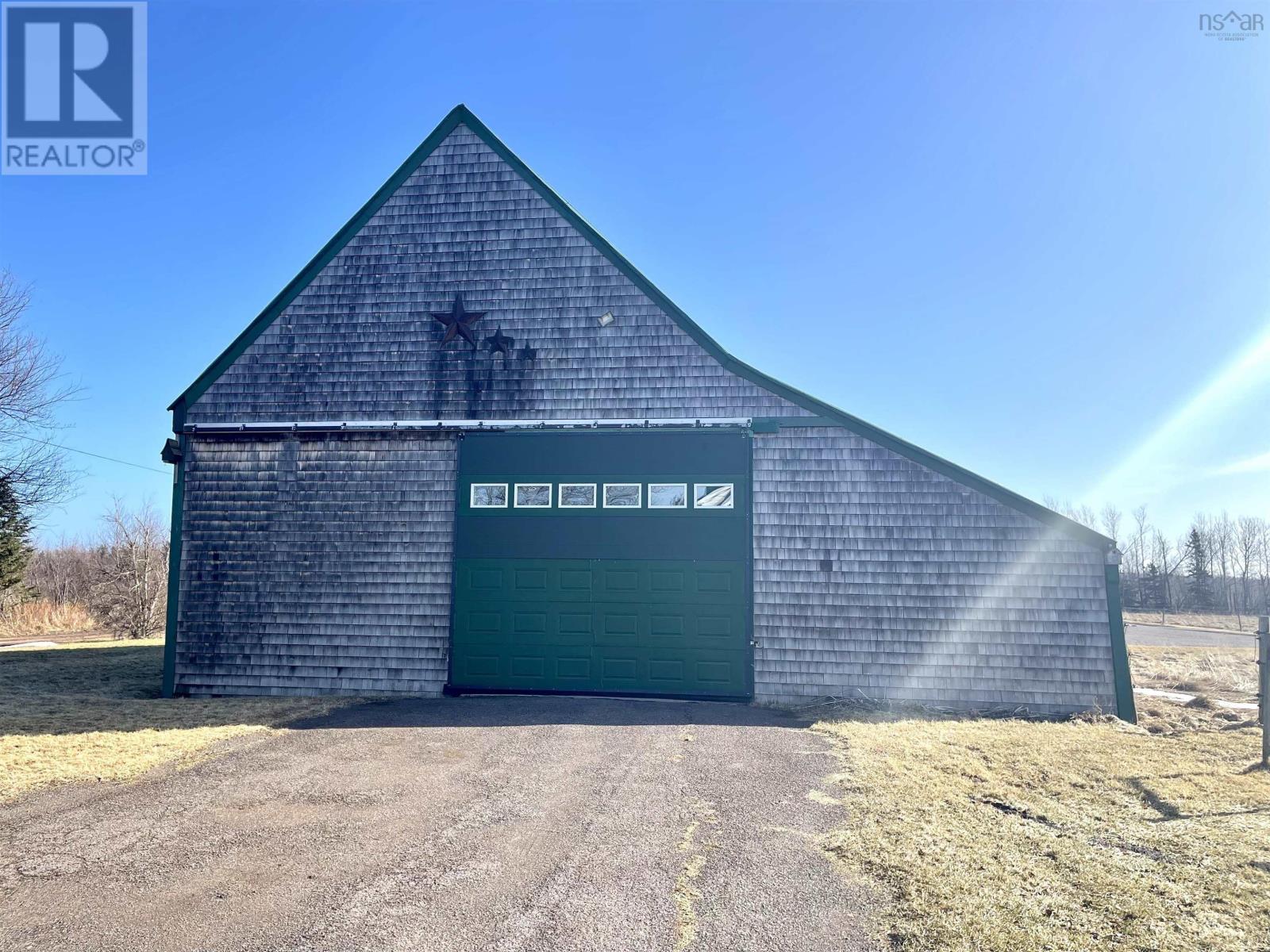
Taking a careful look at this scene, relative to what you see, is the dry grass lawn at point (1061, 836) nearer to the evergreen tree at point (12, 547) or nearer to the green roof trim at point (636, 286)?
the green roof trim at point (636, 286)

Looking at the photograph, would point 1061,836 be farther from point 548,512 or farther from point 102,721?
point 102,721

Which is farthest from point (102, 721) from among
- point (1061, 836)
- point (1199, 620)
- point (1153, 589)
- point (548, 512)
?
point (1153, 589)

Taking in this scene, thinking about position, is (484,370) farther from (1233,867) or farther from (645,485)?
(1233,867)

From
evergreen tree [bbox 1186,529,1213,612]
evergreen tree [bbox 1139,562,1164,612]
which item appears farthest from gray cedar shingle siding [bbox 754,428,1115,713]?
evergreen tree [bbox 1186,529,1213,612]

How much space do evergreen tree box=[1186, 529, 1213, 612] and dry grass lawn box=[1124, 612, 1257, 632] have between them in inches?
372

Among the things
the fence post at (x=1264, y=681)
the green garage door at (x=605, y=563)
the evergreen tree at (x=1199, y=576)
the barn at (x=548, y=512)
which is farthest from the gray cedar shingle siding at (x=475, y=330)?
the evergreen tree at (x=1199, y=576)

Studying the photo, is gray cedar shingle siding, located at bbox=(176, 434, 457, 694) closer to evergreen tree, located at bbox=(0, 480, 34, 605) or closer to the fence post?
the fence post

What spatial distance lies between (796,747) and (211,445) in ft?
35.4

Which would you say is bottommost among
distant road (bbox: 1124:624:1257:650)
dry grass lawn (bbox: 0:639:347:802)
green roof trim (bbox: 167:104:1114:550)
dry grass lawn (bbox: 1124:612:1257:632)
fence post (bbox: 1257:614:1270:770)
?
dry grass lawn (bbox: 1124:612:1257:632)

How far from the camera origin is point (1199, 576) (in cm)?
6047

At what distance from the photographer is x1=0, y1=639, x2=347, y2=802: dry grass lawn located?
704 centimetres

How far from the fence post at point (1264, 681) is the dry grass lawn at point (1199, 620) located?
1521 inches

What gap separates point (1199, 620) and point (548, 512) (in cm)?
5153

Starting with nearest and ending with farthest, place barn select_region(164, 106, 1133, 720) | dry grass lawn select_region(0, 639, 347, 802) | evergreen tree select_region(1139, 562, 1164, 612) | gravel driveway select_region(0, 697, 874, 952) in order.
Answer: gravel driveway select_region(0, 697, 874, 952) → dry grass lawn select_region(0, 639, 347, 802) → barn select_region(164, 106, 1133, 720) → evergreen tree select_region(1139, 562, 1164, 612)
